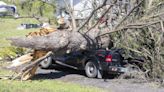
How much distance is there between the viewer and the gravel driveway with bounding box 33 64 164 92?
11.8 metres

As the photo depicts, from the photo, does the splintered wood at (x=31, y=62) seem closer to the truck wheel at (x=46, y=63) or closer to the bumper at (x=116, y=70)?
the bumper at (x=116, y=70)

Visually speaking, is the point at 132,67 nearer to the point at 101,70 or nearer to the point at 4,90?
the point at 101,70

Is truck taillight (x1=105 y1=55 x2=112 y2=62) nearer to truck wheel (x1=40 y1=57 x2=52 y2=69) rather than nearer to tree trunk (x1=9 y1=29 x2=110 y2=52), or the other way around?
tree trunk (x1=9 y1=29 x2=110 y2=52)

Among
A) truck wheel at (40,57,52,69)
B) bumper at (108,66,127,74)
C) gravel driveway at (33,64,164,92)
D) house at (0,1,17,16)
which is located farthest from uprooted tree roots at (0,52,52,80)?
house at (0,1,17,16)

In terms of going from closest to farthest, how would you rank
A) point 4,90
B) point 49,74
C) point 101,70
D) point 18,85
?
point 4,90
point 18,85
point 101,70
point 49,74

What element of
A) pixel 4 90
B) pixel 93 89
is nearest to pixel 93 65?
pixel 93 89

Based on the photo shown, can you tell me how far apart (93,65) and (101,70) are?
0.46m

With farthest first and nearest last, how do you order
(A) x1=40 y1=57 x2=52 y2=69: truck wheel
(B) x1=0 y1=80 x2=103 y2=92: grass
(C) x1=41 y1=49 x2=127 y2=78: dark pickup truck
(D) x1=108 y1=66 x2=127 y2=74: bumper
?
(A) x1=40 y1=57 x2=52 y2=69: truck wheel, (C) x1=41 y1=49 x2=127 y2=78: dark pickup truck, (D) x1=108 y1=66 x2=127 y2=74: bumper, (B) x1=0 y1=80 x2=103 y2=92: grass

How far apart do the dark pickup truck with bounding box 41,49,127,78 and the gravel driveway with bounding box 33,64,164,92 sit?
299 mm

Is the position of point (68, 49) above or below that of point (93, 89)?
above

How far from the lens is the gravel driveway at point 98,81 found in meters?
11.8

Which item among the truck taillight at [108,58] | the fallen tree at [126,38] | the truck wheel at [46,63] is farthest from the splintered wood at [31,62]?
the truck wheel at [46,63]

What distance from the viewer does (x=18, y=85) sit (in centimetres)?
1140

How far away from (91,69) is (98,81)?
0.82 metres
